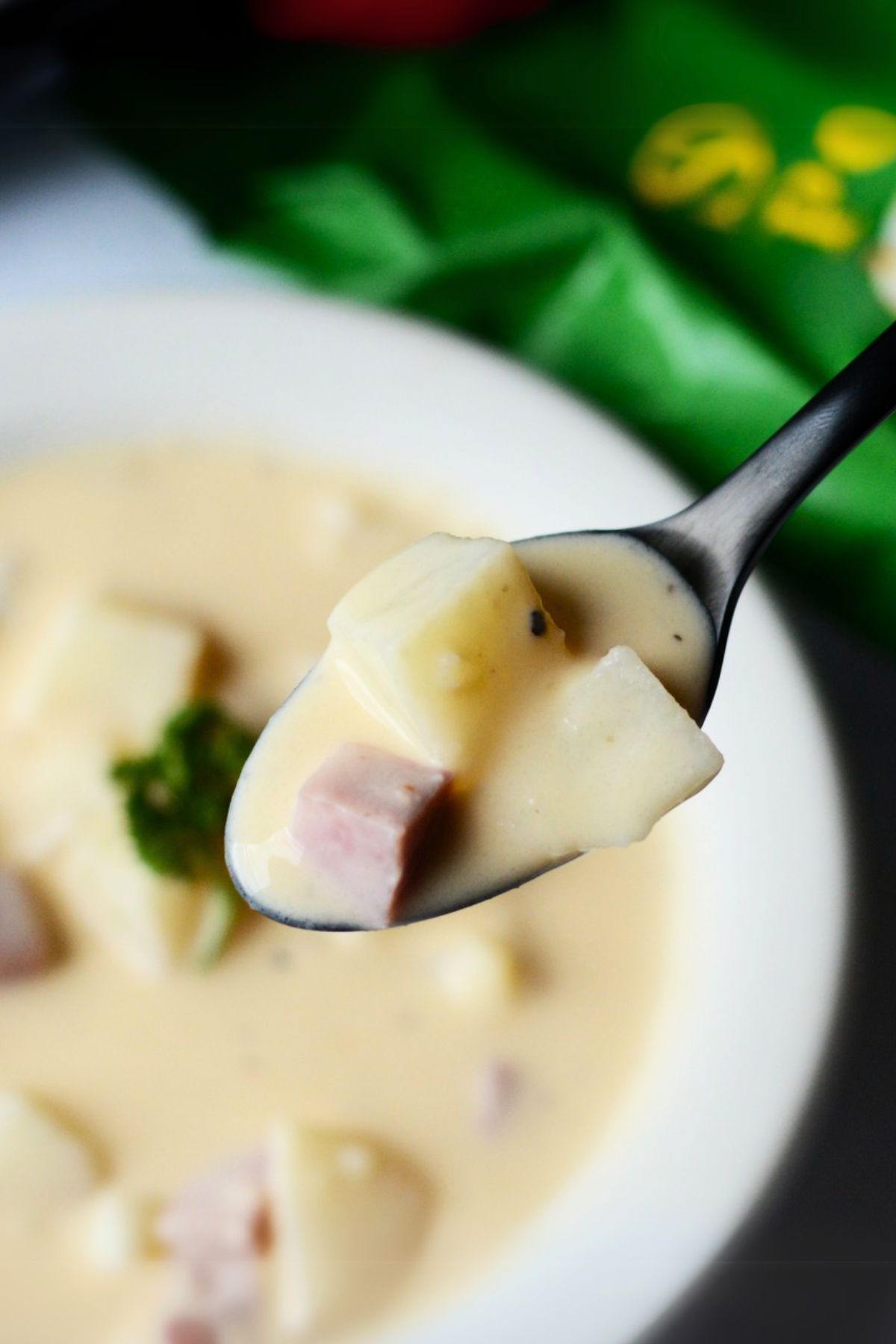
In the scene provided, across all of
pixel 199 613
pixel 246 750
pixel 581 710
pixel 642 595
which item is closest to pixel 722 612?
pixel 642 595

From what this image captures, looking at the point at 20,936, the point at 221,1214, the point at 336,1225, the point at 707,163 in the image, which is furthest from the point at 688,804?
the point at 707,163

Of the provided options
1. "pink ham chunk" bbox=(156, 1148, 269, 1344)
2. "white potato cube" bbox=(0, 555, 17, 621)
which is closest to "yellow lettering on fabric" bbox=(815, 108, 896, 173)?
"white potato cube" bbox=(0, 555, 17, 621)

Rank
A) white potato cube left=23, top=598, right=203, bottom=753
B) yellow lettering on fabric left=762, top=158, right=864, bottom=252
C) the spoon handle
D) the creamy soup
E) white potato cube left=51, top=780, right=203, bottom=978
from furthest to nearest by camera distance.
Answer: yellow lettering on fabric left=762, top=158, right=864, bottom=252
white potato cube left=23, top=598, right=203, bottom=753
white potato cube left=51, top=780, right=203, bottom=978
the creamy soup
the spoon handle

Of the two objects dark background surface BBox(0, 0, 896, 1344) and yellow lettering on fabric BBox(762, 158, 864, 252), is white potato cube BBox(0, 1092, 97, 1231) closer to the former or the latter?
dark background surface BBox(0, 0, 896, 1344)

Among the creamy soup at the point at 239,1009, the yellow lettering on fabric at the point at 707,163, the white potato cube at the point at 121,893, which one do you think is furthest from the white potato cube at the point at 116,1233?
the yellow lettering on fabric at the point at 707,163

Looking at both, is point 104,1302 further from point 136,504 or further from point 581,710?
point 136,504

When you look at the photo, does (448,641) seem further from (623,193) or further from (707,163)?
(707,163)

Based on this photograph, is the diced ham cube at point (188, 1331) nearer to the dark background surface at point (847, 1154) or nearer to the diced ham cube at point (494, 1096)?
the dark background surface at point (847, 1154)
